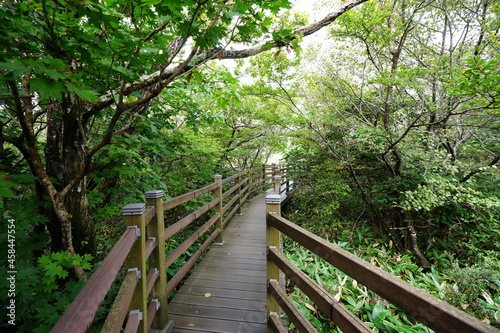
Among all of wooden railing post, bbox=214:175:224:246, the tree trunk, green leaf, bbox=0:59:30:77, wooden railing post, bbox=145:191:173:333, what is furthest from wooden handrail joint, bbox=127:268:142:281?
wooden railing post, bbox=214:175:224:246

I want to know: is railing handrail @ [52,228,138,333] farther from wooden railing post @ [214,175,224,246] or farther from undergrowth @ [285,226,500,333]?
wooden railing post @ [214,175,224,246]

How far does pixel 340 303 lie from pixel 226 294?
1896 mm

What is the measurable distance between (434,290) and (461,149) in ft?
11.0

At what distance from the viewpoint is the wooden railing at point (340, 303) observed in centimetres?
59

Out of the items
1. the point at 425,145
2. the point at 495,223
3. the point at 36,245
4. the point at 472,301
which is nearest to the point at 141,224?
the point at 36,245

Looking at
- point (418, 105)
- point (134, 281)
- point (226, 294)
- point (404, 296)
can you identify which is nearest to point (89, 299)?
point (134, 281)

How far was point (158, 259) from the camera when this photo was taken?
1873mm

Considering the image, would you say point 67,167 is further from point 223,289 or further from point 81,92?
point 223,289

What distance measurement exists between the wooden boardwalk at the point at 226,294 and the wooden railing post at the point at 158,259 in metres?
0.20

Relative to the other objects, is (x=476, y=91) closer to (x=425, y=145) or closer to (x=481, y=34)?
(x=481, y=34)

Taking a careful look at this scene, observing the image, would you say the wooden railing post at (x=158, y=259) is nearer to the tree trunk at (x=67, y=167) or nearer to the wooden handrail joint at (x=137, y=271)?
the wooden handrail joint at (x=137, y=271)

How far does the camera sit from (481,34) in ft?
12.4

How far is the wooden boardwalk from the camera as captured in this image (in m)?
2.06

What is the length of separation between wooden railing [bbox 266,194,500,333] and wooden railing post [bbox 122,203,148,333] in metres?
0.92
